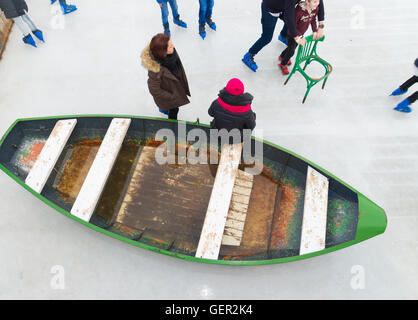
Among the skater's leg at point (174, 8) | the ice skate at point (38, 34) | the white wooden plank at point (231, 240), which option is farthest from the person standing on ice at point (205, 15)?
the white wooden plank at point (231, 240)

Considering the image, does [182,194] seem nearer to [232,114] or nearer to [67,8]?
[232,114]

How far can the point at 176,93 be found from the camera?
9.51ft

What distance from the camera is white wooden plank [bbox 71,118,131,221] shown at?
107 inches

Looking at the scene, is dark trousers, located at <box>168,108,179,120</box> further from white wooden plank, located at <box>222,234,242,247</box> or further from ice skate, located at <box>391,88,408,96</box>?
ice skate, located at <box>391,88,408,96</box>

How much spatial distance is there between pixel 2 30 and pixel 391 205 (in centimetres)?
634

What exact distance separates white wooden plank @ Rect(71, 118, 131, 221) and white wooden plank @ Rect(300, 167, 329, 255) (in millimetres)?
2067

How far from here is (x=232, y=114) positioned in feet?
8.56

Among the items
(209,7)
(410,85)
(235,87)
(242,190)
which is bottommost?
(242,190)

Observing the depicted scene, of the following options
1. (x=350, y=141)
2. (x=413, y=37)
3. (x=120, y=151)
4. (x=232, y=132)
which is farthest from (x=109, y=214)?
(x=413, y=37)

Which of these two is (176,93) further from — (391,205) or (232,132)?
(391,205)

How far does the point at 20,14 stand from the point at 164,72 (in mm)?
3009

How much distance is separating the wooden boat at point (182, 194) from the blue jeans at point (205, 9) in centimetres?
209

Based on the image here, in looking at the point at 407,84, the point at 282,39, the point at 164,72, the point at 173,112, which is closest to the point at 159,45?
the point at 164,72

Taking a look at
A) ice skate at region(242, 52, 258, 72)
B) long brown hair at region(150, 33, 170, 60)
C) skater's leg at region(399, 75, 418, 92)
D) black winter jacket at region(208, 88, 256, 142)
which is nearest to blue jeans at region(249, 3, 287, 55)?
ice skate at region(242, 52, 258, 72)
